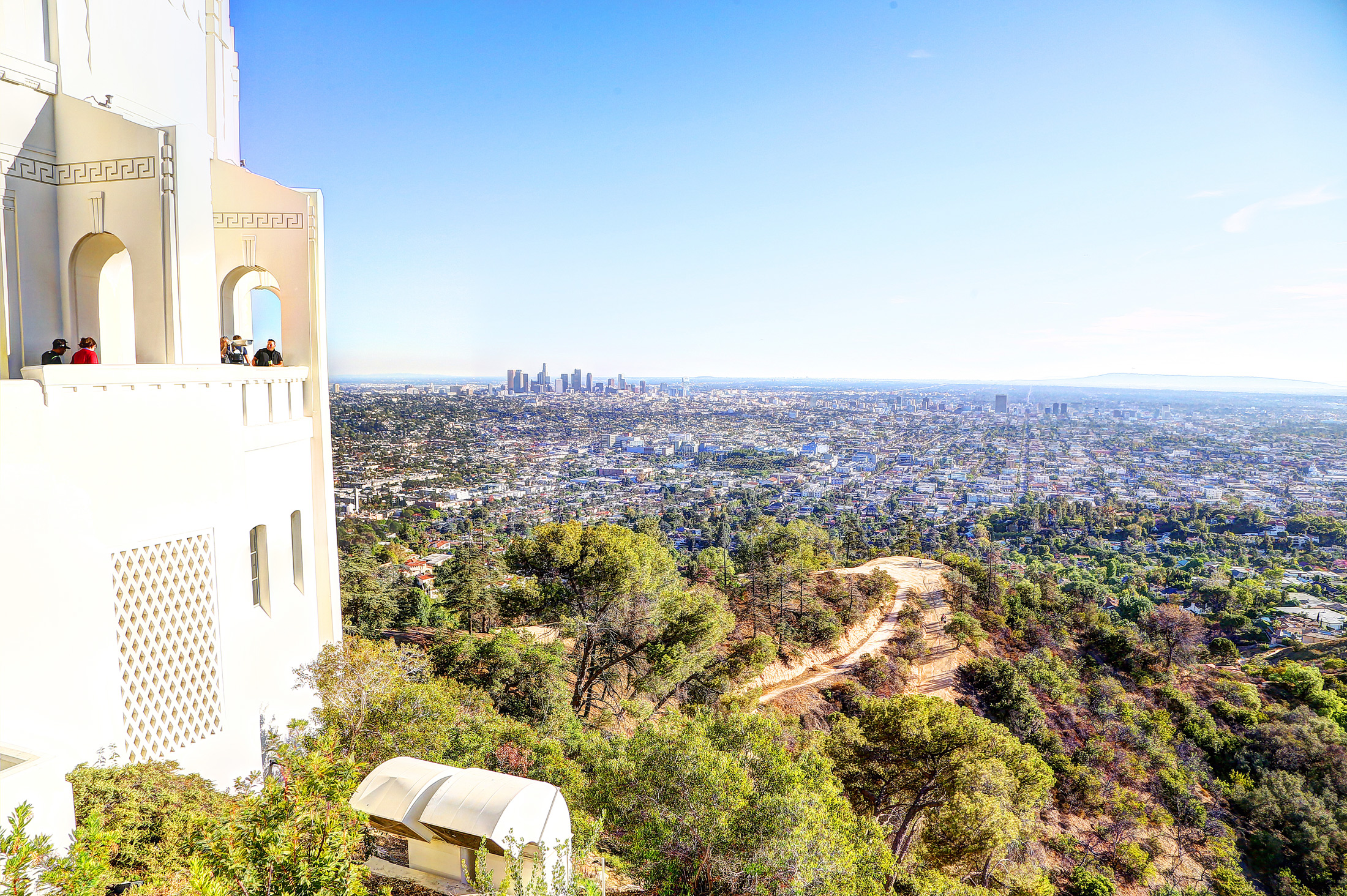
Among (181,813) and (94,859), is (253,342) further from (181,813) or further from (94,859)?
(94,859)

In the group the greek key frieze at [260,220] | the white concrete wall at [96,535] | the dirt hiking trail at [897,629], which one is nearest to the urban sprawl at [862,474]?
the dirt hiking trail at [897,629]

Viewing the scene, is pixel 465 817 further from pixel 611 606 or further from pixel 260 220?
pixel 611 606

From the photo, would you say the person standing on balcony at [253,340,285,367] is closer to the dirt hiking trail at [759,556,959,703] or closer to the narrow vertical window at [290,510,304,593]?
the narrow vertical window at [290,510,304,593]

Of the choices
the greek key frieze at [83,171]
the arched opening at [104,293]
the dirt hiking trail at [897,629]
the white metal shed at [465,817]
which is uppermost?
the greek key frieze at [83,171]

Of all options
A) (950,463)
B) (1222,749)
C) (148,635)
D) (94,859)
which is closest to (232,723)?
(148,635)

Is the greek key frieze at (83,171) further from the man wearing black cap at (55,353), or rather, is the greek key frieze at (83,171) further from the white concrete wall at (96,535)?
the white concrete wall at (96,535)

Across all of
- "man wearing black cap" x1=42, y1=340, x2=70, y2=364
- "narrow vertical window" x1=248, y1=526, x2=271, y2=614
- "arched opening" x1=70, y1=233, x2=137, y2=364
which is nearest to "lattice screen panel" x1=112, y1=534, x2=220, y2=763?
"narrow vertical window" x1=248, y1=526, x2=271, y2=614
